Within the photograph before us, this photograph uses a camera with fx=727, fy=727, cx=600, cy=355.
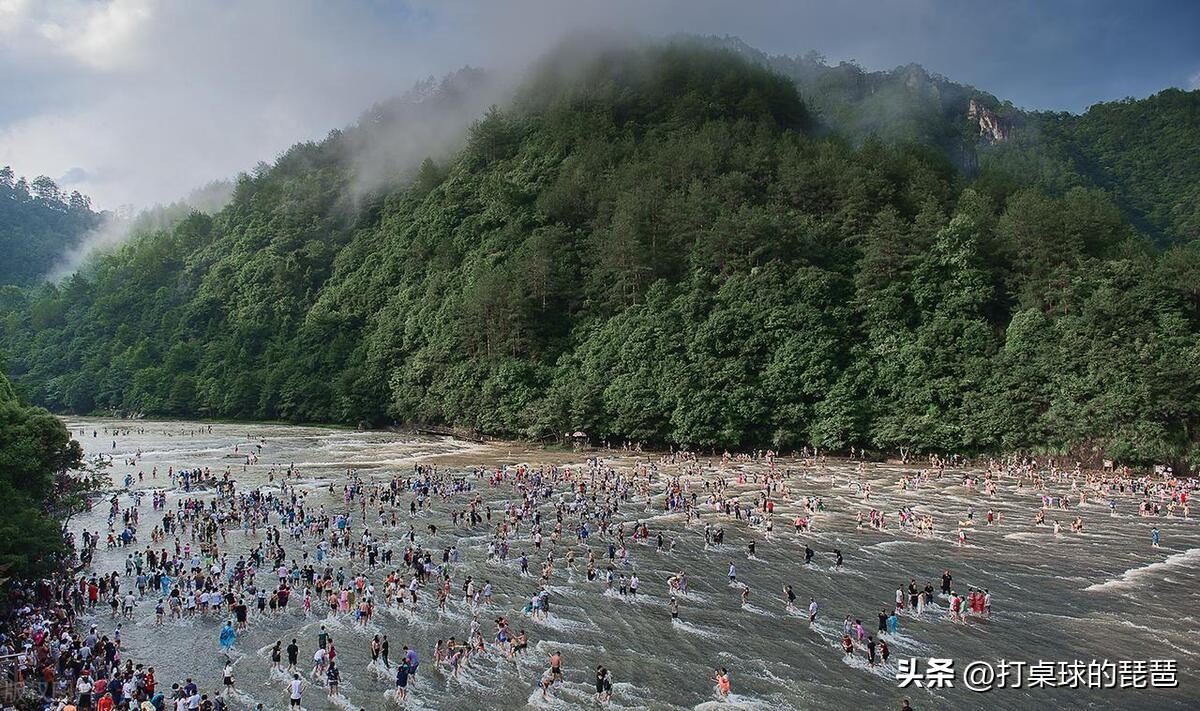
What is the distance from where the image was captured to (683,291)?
7194 cm

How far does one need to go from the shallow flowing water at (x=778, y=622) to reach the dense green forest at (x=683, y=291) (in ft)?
51.1

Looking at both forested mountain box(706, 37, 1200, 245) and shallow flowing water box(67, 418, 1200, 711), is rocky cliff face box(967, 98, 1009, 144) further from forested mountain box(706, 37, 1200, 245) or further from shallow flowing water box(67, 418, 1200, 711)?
shallow flowing water box(67, 418, 1200, 711)

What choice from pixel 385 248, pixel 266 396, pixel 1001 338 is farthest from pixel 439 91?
pixel 1001 338

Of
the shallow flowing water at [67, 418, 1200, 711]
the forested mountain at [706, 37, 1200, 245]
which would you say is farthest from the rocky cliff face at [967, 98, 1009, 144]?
the shallow flowing water at [67, 418, 1200, 711]

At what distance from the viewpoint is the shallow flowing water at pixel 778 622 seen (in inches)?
761

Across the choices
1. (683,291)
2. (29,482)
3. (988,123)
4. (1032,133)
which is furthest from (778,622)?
(988,123)

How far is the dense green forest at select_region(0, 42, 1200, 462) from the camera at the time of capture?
A: 5381 centimetres

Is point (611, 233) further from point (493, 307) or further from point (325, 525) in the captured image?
point (325, 525)

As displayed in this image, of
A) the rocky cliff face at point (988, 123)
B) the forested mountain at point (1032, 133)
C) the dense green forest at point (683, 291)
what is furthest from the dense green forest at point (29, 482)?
the rocky cliff face at point (988, 123)

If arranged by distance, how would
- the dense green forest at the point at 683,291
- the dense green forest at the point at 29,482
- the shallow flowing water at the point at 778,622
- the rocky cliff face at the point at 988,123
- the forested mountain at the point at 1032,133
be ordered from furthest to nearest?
1. the rocky cliff face at the point at 988,123
2. the forested mountain at the point at 1032,133
3. the dense green forest at the point at 683,291
4. the dense green forest at the point at 29,482
5. the shallow flowing water at the point at 778,622

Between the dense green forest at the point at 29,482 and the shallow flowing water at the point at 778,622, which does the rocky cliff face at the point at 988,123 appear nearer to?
the shallow flowing water at the point at 778,622

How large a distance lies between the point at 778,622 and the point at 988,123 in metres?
156

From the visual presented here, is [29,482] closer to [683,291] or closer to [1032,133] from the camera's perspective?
[683,291]

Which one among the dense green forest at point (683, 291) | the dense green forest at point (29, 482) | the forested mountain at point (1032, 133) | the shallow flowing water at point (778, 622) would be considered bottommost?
the shallow flowing water at point (778, 622)
